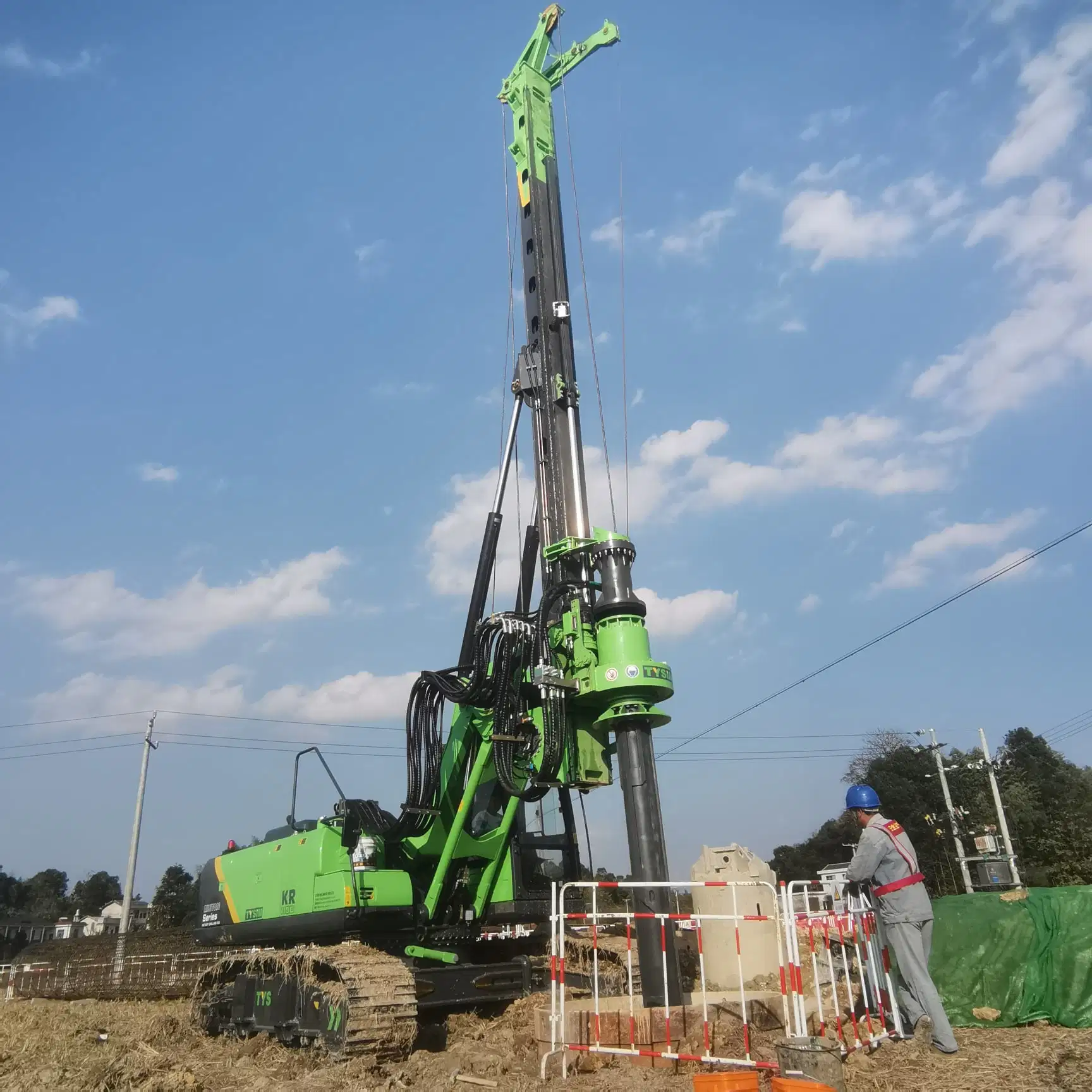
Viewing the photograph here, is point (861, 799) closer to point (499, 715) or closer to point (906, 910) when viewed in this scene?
point (906, 910)

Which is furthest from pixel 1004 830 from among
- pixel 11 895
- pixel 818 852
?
pixel 11 895

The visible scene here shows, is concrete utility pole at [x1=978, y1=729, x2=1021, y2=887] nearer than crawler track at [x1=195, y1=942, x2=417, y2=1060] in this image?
No

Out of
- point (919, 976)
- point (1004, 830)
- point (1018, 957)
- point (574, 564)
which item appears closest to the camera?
point (919, 976)

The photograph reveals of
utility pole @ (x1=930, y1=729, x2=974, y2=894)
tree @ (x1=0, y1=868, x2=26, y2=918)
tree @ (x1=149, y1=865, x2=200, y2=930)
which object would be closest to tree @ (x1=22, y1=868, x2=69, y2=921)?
tree @ (x1=0, y1=868, x2=26, y2=918)

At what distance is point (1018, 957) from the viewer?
7398 mm

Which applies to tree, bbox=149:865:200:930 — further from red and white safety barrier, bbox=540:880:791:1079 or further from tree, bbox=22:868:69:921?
red and white safety barrier, bbox=540:880:791:1079

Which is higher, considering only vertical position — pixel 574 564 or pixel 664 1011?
pixel 574 564

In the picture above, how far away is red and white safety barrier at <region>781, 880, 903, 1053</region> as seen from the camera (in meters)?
5.64

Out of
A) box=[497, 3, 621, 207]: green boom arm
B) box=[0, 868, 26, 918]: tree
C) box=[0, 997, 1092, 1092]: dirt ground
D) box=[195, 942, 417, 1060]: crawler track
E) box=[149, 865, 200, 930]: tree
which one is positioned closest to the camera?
box=[0, 997, 1092, 1092]: dirt ground

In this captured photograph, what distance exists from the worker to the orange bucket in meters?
1.75

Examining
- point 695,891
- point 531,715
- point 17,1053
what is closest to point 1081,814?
point 695,891

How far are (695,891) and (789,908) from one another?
5.52 meters

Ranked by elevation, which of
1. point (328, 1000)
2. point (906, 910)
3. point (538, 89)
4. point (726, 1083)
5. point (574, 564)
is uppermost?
point (538, 89)

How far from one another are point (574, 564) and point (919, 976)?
202 inches
